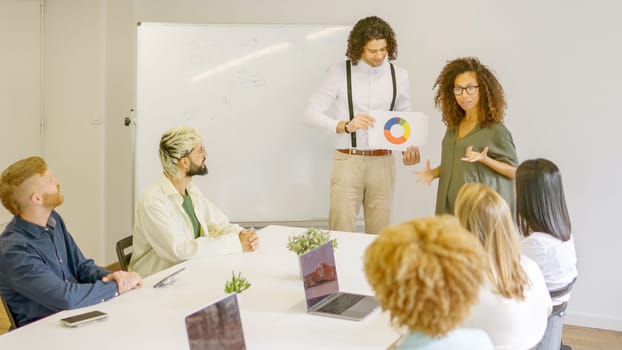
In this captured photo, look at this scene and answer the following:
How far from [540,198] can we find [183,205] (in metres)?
1.52

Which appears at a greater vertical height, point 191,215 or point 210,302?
point 191,215

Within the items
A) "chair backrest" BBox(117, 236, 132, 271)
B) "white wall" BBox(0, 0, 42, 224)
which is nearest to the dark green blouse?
"chair backrest" BBox(117, 236, 132, 271)

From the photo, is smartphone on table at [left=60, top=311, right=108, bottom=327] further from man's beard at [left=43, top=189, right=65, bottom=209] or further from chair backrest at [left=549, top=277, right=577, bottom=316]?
chair backrest at [left=549, top=277, right=577, bottom=316]

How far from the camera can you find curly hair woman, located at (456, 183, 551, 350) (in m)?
A: 1.83

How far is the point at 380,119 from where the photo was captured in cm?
374

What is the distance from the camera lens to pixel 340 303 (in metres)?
2.28

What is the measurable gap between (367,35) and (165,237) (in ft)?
5.59

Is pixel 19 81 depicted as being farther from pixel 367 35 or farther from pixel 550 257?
pixel 550 257

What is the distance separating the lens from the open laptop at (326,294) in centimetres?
220

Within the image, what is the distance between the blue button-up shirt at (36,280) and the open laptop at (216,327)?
2.29ft

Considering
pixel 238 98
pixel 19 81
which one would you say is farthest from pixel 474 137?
pixel 19 81

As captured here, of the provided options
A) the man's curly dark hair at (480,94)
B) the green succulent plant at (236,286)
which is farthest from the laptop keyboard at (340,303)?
the man's curly dark hair at (480,94)

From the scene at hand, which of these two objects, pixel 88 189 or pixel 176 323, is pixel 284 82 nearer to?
pixel 88 189

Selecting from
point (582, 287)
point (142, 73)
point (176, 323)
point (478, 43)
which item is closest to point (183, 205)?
point (176, 323)
